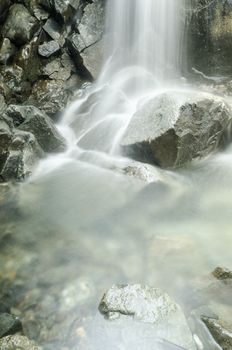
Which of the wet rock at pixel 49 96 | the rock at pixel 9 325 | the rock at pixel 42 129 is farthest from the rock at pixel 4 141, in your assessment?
the rock at pixel 9 325

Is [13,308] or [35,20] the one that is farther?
[35,20]

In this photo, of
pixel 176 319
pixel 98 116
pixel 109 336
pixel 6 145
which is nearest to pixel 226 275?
pixel 176 319

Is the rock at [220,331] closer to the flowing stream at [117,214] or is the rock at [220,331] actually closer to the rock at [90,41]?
the flowing stream at [117,214]

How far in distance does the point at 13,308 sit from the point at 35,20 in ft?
29.3

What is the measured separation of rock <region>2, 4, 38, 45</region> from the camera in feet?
34.4

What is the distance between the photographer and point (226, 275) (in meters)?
4.18

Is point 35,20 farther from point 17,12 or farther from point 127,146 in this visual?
point 127,146

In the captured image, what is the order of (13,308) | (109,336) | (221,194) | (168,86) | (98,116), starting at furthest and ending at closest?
(168,86) → (98,116) → (221,194) → (13,308) → (109,336)

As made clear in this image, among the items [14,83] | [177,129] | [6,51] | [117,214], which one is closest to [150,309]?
[117,214]

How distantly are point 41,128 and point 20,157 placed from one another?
98 centimetres

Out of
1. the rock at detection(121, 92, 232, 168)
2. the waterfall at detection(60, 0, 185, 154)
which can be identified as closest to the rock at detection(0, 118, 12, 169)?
the rock at detection(121, 92, 232, 168)

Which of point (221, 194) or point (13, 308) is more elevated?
point (13, 308)

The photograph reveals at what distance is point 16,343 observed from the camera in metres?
3.30

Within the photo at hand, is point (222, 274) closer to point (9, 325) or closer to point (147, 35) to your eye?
point (9, 325)
